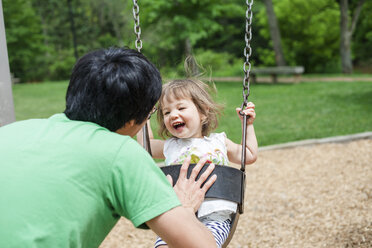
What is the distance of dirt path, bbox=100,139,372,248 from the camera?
10.6 ft

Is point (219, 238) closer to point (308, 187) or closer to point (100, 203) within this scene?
point (100, 203)

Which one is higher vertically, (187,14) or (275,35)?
(187,14)

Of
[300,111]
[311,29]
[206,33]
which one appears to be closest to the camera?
[300,111]

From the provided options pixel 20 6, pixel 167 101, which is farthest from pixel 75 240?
pixel 20 6

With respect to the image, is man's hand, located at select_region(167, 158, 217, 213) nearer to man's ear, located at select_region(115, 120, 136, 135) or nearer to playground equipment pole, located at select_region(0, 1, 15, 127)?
man's ear, located at select_region(115, 120, 136, 135)

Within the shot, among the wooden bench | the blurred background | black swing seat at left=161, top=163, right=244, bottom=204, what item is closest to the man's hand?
black swing seat at left=161, top=163, right=244, bottom=204

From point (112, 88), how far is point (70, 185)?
312mm

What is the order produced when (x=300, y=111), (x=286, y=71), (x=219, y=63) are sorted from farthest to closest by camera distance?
(x=219, y=63), (x=286, y=71), (x=300, y=111)

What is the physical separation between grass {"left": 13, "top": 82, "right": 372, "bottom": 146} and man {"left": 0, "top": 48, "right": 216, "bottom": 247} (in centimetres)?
292

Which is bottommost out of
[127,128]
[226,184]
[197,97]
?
[226,184]

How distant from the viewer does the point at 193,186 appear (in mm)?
1846

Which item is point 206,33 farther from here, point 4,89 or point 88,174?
point 88,174

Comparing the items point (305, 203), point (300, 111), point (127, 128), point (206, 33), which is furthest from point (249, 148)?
point (206, 33)

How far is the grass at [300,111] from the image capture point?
257 inches
